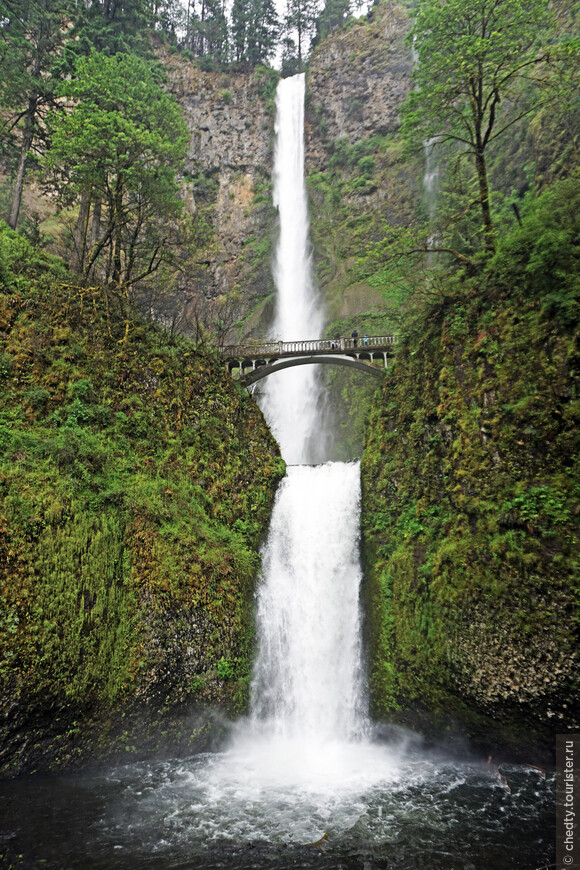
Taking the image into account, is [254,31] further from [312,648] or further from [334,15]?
[312,648]

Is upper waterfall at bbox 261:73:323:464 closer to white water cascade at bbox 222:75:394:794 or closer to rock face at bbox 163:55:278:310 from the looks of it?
rock face at bbox 163:55:278:310

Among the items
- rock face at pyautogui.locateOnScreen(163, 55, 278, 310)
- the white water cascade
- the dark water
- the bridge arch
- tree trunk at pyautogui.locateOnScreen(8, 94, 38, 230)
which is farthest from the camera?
rock face at pyautogui.locateOnScreen(163, 55, 278, 310)

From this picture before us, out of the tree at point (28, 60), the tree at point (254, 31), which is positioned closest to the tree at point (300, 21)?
the tree at point (254, 31)

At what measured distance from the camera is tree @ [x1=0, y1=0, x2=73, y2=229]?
16.4 m

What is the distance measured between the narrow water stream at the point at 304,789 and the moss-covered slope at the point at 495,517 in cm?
86

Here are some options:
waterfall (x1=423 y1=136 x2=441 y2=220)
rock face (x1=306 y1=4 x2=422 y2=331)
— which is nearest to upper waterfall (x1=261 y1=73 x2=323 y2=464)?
rock face (x1=306 y1=4 x2=422 y2=331)

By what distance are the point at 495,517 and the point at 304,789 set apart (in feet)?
Result: 20.8

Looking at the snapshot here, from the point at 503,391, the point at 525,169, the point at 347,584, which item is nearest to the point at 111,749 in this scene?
the point at 347,584

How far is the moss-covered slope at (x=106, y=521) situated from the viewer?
316 inches

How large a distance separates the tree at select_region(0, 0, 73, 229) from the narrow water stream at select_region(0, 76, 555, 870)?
59.6 feet

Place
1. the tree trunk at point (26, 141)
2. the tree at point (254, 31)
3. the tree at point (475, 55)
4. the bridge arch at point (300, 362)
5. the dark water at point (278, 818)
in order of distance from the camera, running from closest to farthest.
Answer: the dark water at point (278, 818) → the tree at point (475, 55) → the tree trunk at point (26, 141) → the bridge arch at point (300, 362) → the tree at point (254, 31)

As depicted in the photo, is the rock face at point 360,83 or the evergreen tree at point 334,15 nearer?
the rock face at point 360,83

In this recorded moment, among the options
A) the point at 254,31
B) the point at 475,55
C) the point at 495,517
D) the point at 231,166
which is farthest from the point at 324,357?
the point at 254,31

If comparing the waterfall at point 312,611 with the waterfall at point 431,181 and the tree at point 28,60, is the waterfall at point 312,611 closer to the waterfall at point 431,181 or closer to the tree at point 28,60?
the tree at point 28,60
